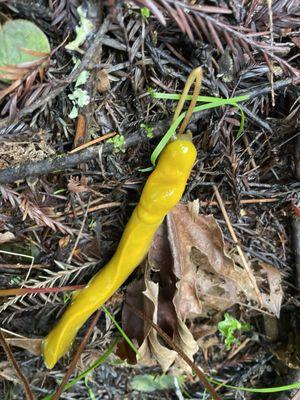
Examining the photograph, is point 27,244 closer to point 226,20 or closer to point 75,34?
point 75,34

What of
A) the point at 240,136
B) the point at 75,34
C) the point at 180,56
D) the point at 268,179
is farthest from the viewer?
the point at 268,179

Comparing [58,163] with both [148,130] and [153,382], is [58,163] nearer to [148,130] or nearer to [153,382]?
[148,130]

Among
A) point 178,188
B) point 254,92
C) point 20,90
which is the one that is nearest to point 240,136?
point 254,92

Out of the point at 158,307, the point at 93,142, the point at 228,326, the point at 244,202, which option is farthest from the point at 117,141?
the point at 228,326

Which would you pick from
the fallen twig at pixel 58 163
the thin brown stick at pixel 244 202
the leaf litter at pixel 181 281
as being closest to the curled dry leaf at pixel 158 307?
the leaf litter at pixel 181 281

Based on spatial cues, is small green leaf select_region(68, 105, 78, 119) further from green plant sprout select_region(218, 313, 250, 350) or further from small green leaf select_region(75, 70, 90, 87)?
green plant sprout select_region(218, 313, 250, 350)

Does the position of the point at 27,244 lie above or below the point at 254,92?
below
